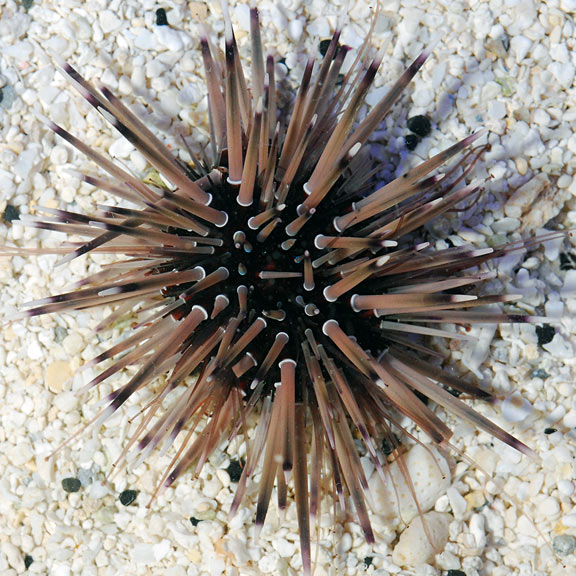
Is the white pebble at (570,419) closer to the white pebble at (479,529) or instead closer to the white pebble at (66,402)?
the white pebble at (479,529)

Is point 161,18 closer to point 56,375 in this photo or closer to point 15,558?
point 56,375

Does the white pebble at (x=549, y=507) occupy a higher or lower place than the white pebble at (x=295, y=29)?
lower

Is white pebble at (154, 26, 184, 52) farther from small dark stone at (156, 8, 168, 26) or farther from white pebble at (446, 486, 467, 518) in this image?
white pebble at (446, 486, 467, 518)

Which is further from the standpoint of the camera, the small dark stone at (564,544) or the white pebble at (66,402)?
the white pebble at (66,402)

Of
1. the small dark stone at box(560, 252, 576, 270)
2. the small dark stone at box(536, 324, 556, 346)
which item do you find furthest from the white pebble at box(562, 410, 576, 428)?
the small dark stone at box(560, 252, 576, 270)

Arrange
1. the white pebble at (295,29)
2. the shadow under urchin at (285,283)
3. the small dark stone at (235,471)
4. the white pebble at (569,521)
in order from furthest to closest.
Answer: the white pebble at (295,29)
the small dark stone at (235,471)
the white pebble at (569,521)
the shadow under urchin at (285,283)

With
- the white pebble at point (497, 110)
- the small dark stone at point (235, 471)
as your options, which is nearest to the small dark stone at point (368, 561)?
the small dark stone at point (235, 471)

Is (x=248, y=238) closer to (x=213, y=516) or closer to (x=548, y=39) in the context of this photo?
(x=213, y=516)
